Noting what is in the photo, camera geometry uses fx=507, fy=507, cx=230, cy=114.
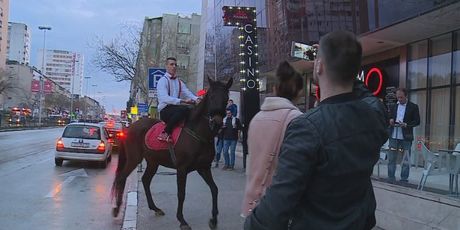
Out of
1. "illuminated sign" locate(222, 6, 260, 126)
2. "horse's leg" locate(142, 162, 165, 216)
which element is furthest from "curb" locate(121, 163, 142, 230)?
"illuminated sign" locate(222, 6, 260, 126)

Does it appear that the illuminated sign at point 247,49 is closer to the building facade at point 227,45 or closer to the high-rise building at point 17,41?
the building facade at point 227,45

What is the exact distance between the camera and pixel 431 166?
25.2 feet

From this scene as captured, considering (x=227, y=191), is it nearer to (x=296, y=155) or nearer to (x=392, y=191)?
(x=392, y=191)

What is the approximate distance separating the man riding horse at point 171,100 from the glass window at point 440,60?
10.9 metres

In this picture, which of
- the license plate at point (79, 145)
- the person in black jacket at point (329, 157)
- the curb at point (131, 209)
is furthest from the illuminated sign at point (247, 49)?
the person in black jacket at point (329, 157)

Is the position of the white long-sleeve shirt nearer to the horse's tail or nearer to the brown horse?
the brown horse

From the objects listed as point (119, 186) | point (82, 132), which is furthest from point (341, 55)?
point (82, 132)

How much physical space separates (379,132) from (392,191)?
576cm

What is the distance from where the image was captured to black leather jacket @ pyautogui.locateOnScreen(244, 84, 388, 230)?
7.32 feet

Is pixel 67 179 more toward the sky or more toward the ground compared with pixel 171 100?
more toward the ground

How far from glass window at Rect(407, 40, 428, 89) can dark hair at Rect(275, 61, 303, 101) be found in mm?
14653

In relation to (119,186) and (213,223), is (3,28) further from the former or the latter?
(213,223)

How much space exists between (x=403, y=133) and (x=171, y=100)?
3.93 metres

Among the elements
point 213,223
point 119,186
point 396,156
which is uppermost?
point 396,156
